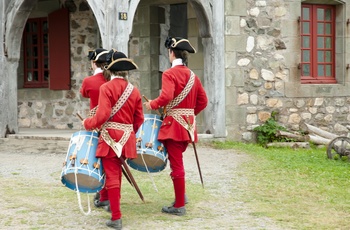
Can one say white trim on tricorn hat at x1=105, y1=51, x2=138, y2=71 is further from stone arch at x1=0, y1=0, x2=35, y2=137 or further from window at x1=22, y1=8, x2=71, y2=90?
window at x1=22, y1=8, x2=71, y2=90

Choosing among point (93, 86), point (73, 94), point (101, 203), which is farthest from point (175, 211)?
point (73, 94)

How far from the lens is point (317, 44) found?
1335 centimetres

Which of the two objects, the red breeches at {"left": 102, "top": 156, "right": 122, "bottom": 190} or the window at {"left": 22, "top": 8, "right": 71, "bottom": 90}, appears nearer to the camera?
the red breeches at {"left": 102, "top": 156, "right": 122, "bottom": 190}

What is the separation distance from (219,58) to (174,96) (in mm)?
5518

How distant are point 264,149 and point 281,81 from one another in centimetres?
154

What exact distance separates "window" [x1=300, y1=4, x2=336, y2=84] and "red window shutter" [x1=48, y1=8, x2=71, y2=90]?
4.42m

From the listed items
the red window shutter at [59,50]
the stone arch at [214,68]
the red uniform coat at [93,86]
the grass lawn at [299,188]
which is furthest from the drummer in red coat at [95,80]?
the red window shutter at [59,50]

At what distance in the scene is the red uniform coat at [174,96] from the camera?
6.63 meters

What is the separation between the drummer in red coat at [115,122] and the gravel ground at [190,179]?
1.15 ft

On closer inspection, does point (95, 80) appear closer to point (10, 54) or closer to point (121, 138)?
point (121, 138)

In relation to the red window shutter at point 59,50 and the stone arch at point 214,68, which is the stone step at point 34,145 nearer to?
the red window shutter at point 59,50

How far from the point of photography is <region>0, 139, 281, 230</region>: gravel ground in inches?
246

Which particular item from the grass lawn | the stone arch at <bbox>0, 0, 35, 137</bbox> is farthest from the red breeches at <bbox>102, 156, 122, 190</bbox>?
the stone arch at <bbox>0, 0, 35, 137</bbox>

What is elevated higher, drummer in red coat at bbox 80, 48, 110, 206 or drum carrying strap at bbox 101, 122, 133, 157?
drummer in red coat at bbox 80, 48, 110, 206
